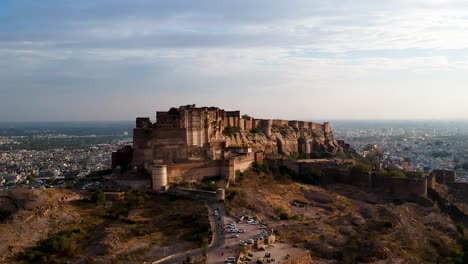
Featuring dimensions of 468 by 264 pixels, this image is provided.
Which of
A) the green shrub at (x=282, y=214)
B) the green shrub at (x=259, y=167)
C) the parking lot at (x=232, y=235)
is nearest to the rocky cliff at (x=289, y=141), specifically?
the green shrub at (x=259, y=167)

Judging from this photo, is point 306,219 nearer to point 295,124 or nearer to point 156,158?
point 156,158

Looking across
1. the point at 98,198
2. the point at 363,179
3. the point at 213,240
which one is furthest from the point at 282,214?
the point at 363,179

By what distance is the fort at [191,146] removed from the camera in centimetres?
4184

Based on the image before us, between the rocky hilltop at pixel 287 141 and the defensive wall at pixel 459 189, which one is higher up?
the rocky hilltop at pixel 287 141

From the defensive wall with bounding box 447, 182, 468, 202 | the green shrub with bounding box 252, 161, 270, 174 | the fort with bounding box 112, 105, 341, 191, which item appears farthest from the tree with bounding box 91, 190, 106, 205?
the defensive wall with bounding box 447, 182, 468, 202

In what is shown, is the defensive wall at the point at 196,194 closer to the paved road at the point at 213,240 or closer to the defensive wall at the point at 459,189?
the paved road at the point at 213,240

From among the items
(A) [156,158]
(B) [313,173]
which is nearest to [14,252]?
(A) [156,158]

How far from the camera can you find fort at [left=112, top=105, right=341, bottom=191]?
4184cm

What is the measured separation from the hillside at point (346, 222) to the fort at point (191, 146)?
2512 mm

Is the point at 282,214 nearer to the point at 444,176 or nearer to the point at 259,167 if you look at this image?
the point at 259,167

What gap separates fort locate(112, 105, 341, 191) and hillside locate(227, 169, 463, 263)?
8.24ft

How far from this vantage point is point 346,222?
3694cm

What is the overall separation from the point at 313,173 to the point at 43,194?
25982 millimetres

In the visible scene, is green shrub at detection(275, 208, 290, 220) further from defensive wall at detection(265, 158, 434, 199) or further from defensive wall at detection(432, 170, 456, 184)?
defensive wall at detection(432, 170, 456, 184)
